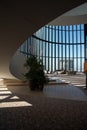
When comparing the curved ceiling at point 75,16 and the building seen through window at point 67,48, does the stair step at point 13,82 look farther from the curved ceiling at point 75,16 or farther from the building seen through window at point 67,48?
the building seen through window at point 67,48

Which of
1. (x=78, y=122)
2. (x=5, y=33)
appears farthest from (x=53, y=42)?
(x=78, y=122)

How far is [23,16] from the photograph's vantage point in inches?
249

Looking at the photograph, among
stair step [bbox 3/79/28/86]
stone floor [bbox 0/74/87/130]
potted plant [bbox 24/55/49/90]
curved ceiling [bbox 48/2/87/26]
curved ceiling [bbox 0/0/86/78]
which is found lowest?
stone floor [bbox 0/74/87/130]

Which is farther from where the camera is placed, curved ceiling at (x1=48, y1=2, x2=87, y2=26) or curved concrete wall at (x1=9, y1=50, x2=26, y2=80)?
curved concrete wall at (x1=9, y1=50, x2=26, y2=80)

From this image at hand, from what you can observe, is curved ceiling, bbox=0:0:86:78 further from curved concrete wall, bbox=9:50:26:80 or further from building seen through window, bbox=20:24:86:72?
building seen through window, bbox=20:24:86:72

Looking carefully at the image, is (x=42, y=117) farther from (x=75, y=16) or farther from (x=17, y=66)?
(x=17, y=66)

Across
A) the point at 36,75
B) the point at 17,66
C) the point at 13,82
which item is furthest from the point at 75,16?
the point at 13,82

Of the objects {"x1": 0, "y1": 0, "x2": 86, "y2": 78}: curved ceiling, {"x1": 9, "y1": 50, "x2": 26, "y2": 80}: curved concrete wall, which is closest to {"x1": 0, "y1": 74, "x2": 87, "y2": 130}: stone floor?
{"x1": 0, "y1": 0, "x2": 86, "y2": 78}: curved ceiling

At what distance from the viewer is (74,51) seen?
4097 centimetres

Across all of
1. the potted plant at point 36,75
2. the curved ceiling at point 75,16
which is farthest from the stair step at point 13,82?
the curved ceiling at point 75,16

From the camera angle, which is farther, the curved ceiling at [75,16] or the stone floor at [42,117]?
the curved ceiling at [75,16]

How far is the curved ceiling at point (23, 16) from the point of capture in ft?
17.6

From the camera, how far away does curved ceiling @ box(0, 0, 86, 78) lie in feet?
17.6

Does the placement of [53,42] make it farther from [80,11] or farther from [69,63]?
[80,11]
